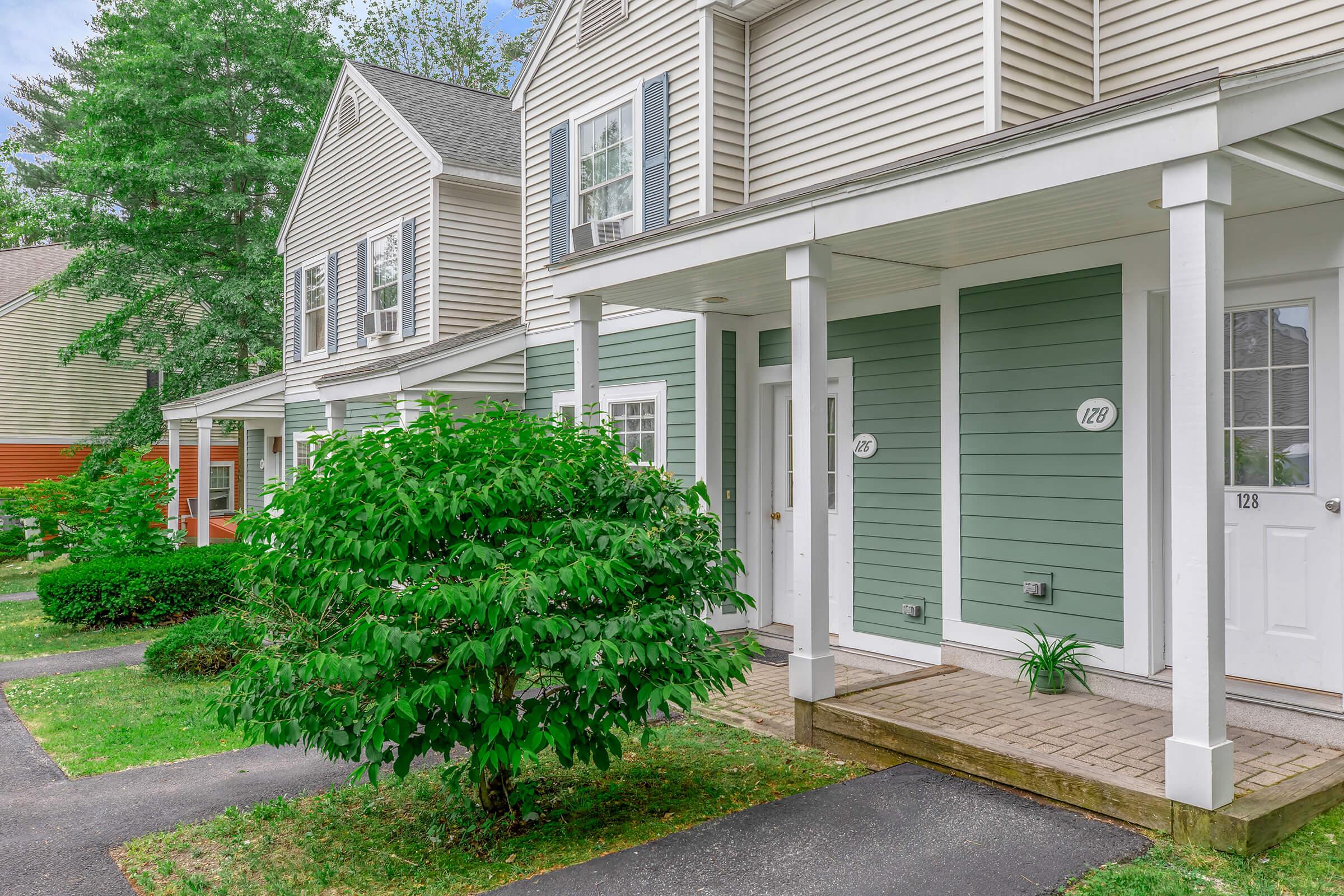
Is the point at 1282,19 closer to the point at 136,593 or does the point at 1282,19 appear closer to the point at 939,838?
the point at 939,838

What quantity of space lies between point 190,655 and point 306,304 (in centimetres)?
908

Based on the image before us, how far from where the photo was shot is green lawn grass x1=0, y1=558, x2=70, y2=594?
596 inches

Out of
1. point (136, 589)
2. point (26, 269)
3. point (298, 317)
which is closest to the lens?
point (136, 589)

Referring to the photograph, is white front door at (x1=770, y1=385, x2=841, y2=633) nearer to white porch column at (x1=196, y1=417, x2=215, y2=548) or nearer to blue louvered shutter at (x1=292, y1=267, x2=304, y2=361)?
white porch column at (x1=196, y1=417, x2=215, y2=548)

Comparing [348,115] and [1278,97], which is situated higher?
[348,115]

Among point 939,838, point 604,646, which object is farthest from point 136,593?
point 939,838

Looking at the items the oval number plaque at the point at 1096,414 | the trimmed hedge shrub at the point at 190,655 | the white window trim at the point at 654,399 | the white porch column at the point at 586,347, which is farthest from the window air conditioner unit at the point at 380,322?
the oval number plaque at the point at 1096,414

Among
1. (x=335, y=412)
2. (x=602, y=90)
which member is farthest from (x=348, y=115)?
(x=602, y=90)

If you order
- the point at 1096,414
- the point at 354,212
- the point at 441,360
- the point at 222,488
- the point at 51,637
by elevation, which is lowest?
the point at 51,637

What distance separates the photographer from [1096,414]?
583 centimetres

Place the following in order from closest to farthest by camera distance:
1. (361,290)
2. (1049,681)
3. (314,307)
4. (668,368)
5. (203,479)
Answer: (1049,681), (668,368), (361,290), (203,479), (314,307)

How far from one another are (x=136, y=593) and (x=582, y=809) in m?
8.32

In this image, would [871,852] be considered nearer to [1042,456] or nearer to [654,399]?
[1042,456]

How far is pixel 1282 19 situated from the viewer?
5.62 metres
